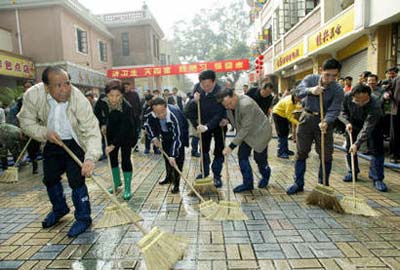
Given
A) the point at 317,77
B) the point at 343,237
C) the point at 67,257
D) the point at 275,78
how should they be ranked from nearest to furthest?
the point at 67,257 < the point at 343,237 < the point at 317,77 < the point at 275,78

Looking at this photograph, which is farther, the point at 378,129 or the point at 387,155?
the point at 387,155

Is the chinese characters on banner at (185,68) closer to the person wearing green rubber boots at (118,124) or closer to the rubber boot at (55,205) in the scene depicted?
the person wearing green rubber boots at (118,124)

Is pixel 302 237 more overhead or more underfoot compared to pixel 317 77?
more underfoot

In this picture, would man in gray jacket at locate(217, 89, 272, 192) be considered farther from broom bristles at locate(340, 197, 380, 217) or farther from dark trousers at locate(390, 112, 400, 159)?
dark trousers at locate(390, 112, 400, 159)

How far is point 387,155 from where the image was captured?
6.38 metres

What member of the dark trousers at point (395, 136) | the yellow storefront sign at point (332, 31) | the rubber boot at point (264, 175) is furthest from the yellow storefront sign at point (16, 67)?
the dark trousers at point (395, 136)

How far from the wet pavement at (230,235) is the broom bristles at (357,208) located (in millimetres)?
81

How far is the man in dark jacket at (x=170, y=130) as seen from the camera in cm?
423

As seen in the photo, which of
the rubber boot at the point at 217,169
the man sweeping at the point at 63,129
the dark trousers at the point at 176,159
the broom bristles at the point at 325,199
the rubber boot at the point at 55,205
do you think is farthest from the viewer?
the rubber boot at the point at 217,169

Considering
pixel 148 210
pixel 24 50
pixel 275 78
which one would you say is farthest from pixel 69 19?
pixel 148 210

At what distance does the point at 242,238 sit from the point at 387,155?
16.0 ft

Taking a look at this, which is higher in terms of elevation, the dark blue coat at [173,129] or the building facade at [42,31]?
the building facade at [42,31]

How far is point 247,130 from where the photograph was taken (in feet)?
13.5

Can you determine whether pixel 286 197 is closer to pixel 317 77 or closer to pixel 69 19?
pixel 317 77
